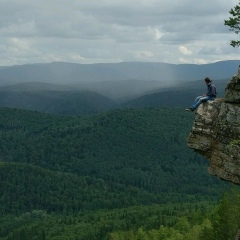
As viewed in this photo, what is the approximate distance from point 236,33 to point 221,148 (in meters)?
10.2

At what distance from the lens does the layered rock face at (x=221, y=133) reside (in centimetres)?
3606

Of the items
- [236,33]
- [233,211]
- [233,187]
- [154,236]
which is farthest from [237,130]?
[154,236]

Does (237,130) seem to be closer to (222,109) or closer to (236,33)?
(222,109)

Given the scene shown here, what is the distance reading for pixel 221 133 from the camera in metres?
36.9

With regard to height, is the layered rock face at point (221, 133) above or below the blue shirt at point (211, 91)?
below

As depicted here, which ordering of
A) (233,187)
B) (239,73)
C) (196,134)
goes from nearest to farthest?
(239,73) < (196,134) < (233,187)

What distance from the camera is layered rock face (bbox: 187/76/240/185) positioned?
118ft

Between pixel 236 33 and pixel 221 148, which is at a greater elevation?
pixel 236 33

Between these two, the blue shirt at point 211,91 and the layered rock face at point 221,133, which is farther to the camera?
the blue shirt at point 211,91

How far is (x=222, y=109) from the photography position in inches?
1455

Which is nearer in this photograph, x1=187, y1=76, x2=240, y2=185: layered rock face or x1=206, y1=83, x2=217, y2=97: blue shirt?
x1=187, y1=76, x2=240, y2=185: layered rock face

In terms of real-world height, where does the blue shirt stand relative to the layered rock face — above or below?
above

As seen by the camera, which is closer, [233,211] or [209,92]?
[209,92]

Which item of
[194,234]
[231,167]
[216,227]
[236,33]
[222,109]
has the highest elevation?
[236,33]
